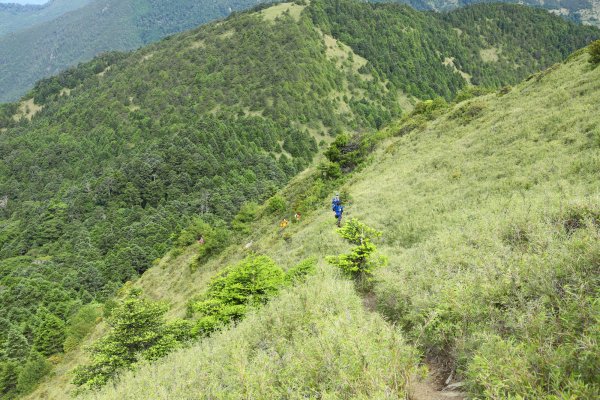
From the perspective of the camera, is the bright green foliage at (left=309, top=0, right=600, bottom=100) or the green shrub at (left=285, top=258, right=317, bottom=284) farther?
the bright green foliage at (left=309, top=0, right=600, bottom=100)

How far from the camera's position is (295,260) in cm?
2266

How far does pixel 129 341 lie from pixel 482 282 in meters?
14.6

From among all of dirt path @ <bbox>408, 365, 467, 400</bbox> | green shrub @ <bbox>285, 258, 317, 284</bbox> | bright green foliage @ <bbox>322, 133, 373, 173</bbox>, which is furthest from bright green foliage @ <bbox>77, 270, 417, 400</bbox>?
bright green foliage @ <bbox>322, 133, 373, 173</bbox>

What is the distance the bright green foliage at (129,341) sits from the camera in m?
15.6

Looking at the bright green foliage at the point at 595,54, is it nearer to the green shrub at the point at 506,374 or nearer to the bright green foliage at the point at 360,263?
the bright green foliage at the point at 360,263

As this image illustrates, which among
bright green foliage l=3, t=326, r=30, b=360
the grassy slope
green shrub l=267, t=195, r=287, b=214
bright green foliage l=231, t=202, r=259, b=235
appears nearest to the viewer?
the grassy slope

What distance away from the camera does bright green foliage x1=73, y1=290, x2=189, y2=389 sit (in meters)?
15.6

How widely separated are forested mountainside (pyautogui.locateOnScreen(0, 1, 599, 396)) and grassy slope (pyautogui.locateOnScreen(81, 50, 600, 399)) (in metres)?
67.9

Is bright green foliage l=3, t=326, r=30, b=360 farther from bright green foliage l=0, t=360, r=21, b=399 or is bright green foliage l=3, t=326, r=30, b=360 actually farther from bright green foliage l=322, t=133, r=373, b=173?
bright green foliage l=322, t=133, r=373, b=173

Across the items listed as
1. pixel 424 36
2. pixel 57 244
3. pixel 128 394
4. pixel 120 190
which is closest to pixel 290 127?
pixel 120 190

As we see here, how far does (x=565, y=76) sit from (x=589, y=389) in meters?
34.5

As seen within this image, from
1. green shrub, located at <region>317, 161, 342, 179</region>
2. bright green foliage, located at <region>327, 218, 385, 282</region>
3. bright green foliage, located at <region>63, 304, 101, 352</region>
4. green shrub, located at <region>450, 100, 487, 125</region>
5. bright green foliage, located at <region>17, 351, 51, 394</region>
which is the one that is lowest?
bright green foliage, located at <region>63, 304, 101, 352</region>

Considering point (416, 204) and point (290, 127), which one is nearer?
point (416, 204)

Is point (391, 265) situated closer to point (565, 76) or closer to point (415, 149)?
point (415, 149)
